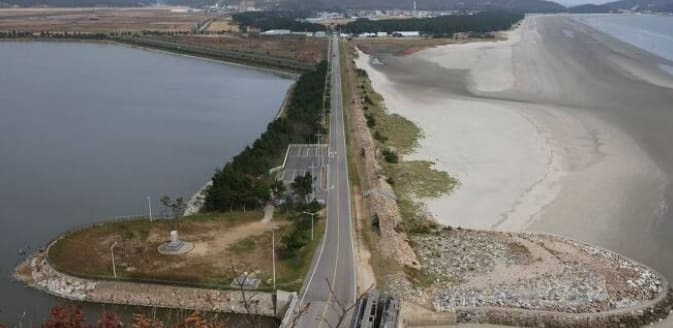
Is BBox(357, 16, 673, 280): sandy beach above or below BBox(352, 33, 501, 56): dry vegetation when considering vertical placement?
below

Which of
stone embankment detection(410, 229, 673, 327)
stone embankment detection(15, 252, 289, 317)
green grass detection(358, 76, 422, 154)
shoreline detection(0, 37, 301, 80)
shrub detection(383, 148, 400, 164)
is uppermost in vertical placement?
shoreline detection(0, 37, 301, 80)

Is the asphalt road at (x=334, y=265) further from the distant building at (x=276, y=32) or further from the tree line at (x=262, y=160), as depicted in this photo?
the distant building at (x=276, y=32)

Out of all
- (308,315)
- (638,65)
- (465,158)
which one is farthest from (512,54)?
(308,315)

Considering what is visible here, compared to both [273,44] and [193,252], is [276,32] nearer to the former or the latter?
[273,44]

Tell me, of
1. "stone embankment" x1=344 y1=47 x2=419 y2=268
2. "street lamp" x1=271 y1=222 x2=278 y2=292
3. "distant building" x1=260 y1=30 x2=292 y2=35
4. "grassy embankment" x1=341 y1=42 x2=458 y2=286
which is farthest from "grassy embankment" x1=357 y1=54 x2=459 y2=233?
"distant building" x1=260 y1=30 x2=292 y2=35

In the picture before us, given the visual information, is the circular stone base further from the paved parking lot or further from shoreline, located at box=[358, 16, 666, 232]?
shoreline, located at box=[358, 16, 666, 232]

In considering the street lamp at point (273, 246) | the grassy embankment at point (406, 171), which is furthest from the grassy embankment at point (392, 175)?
the street lamp at point (273, 246)
